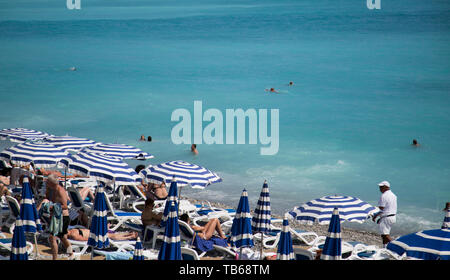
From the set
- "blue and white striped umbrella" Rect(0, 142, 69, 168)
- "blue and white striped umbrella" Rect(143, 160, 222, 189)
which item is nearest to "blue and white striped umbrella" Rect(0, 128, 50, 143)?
"blue and white striped umbrella" Rect(0, 142, 69, 168)

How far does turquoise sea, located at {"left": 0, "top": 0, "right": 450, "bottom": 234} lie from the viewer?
19906 millimetres

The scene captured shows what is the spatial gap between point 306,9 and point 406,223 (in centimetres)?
8611

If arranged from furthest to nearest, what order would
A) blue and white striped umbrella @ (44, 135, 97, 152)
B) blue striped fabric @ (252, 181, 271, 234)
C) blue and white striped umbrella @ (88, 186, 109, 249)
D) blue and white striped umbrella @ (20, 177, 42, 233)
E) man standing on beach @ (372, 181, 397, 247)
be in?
blue and white striped umbrella @ (44, 135, 97, 152)
man standing on beach @ (372, 181, 397, 247)
blue striped fabric @ (252, 181, 271, 234)
blue and white striped umbrella @ (88, 186, 109, 249)
blue and white striped umbrella @ (20, 177, 42, 233)

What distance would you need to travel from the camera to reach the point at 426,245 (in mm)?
6336

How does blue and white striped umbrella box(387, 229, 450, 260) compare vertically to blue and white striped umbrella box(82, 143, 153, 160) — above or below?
below

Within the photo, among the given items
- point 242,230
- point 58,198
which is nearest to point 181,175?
point 242,230

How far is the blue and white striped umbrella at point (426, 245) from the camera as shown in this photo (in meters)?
6.24

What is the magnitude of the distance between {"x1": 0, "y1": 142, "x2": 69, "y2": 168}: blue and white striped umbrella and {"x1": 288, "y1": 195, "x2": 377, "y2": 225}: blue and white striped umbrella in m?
4.25

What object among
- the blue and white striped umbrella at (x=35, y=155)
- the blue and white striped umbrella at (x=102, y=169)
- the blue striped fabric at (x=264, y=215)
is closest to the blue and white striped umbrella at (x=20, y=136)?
the blue and white striped umbrella at (x=35, y=155)

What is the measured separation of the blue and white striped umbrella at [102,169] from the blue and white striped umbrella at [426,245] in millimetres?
4630

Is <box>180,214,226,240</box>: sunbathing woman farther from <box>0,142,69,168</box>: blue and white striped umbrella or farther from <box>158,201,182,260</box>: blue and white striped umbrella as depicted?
<box>158,201,182,260</box>: blue and white striped umbrella

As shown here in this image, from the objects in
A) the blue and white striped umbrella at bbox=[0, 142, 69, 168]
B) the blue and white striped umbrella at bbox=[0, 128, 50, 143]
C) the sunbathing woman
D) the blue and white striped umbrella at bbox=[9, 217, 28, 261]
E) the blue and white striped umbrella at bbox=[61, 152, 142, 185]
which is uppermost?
the blue and white striped umbrella at bbox=[0, 128, 50, 143]

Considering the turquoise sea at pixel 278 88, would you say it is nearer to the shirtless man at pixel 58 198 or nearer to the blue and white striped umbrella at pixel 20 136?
the blue and white striped umbrella at pixel 20 136
